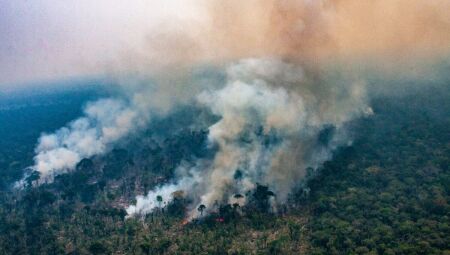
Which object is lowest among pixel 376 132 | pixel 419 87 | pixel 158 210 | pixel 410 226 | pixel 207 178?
pixel 410 226

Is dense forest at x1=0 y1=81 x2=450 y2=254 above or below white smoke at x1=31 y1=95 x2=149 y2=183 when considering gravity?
below

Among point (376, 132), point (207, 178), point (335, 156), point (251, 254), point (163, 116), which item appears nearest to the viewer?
point (251, 254)

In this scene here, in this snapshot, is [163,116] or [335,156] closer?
[335,156]

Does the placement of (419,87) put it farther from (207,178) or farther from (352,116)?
(207,178)

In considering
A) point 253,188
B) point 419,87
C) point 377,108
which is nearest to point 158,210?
point 253,188

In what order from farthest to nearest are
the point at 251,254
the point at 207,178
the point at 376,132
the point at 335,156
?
the point at 376,132 → the point at 335,156 → the point at 207,178 → the point at 251,254

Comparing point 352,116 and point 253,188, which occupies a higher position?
point 352,116

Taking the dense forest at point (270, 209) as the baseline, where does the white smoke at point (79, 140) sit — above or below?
above
